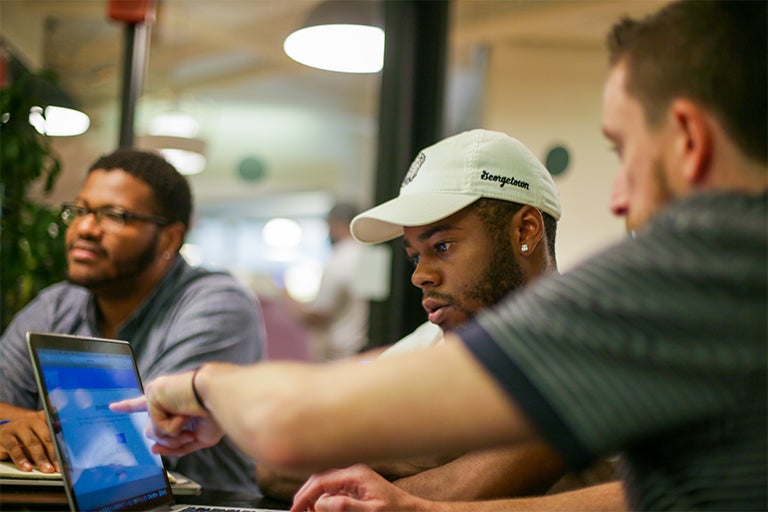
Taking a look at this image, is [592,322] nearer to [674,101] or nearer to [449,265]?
[674,101]

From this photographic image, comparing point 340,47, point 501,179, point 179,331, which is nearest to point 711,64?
point 501,179

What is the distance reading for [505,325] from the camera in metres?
0.75

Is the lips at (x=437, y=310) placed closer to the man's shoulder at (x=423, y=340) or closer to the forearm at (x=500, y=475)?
the man's shoulder at (x=423, y=340)

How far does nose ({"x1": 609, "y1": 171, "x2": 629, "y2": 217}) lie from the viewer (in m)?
0.89

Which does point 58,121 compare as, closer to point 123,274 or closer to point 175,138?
point 123,274

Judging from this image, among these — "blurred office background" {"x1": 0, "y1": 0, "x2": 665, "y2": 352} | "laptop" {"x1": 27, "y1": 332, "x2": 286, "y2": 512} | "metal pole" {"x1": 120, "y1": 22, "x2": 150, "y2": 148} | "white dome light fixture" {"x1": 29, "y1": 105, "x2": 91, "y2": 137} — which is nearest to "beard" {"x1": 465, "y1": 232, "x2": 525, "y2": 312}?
"blurred office background" {"x1": 0, "y1": 0, "x2": 665, "y2": 352}

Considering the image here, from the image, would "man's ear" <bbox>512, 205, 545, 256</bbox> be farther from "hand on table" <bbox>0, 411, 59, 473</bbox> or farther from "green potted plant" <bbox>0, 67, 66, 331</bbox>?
"green potted plant" <bbox>0, 67, 66, 331</bbox>

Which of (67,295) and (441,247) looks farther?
(67,295)

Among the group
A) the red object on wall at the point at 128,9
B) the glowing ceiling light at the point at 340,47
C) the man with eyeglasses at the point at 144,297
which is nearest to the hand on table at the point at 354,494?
the man with eyeglasses at the point at 144,297

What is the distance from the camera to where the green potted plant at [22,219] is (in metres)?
3.00

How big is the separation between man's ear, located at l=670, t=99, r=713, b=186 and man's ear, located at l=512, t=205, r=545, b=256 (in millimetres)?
830

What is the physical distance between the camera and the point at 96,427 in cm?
120

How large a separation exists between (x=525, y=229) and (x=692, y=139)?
849 mm

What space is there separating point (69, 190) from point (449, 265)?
2.42 m
